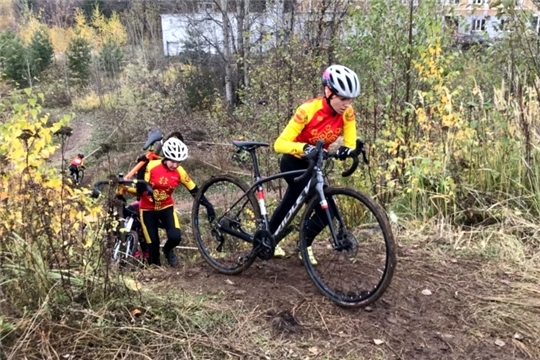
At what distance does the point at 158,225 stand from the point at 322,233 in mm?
3484

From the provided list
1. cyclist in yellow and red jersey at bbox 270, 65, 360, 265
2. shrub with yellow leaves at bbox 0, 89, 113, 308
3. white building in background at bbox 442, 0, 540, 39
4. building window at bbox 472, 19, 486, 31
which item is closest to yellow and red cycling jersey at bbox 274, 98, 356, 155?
cyclist in yellow and red jersey at bbox 270, 65, 360, 265

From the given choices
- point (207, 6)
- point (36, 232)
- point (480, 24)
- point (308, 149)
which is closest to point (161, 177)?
point (308, 149)

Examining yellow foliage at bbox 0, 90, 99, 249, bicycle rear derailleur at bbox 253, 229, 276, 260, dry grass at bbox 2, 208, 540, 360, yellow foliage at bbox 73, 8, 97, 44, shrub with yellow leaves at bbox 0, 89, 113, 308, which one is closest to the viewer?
dry grass at bbox 2, 208, 540, 360

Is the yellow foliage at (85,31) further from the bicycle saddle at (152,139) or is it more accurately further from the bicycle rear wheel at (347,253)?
the bicycle rear wheel at (347,253)

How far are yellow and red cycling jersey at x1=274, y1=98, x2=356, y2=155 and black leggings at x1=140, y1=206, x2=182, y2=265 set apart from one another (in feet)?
10.5

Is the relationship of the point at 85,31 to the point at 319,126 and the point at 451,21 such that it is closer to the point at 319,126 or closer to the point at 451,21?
the point at 451,21

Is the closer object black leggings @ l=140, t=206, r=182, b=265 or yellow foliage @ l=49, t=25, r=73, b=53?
black leggings @ l=140, t=206, r=182, b=265

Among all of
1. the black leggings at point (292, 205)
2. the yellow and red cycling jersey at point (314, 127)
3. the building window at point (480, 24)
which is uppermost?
the building window at point (480, 24)

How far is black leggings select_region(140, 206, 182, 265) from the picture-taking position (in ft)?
21.9

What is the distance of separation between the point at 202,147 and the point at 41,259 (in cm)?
1473

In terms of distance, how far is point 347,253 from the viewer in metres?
3.62

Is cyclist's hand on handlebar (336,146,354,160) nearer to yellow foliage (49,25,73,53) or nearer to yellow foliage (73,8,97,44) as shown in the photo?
yellow foliage (73,8,97,44)

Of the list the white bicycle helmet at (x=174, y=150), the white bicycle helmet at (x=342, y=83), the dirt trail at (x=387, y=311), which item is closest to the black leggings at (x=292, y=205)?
the dirt trail at (x=387, y=311)

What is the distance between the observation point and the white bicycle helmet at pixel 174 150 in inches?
244
